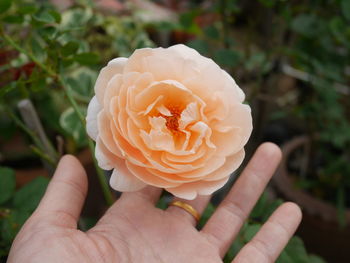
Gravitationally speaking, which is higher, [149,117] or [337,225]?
[149,117]

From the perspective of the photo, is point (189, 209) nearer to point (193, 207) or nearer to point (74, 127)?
point (193, 207)

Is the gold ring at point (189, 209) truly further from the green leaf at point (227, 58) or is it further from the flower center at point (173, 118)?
the green leaf at point (227, 58)

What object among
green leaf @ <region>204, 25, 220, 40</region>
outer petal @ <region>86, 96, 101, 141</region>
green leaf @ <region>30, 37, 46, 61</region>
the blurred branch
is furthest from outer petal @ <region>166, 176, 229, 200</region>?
green leaf @ <region>204, 25, 220, 40</region>

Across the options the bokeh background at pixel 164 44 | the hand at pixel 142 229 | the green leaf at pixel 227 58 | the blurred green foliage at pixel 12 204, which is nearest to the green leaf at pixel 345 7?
the bokeh background at pixel 164 44

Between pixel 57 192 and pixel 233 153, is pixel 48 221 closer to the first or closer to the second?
pixel 57 192

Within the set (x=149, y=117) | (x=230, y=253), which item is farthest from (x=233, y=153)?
(x=230, y=253)

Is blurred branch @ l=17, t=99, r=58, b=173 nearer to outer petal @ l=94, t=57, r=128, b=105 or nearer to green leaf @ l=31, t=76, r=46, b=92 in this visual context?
green leaf @ l=31, t=76, r=46, b=92

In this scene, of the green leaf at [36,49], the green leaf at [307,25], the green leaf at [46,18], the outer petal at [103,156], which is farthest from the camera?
the green leaf at [307,25]

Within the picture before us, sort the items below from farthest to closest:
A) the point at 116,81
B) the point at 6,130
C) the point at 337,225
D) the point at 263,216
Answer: the point at 337,225 < the point at 6,130 < the point at 263,216 < the point at 116,81

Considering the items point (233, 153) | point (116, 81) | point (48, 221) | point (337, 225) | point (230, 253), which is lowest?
point (337, 225)
